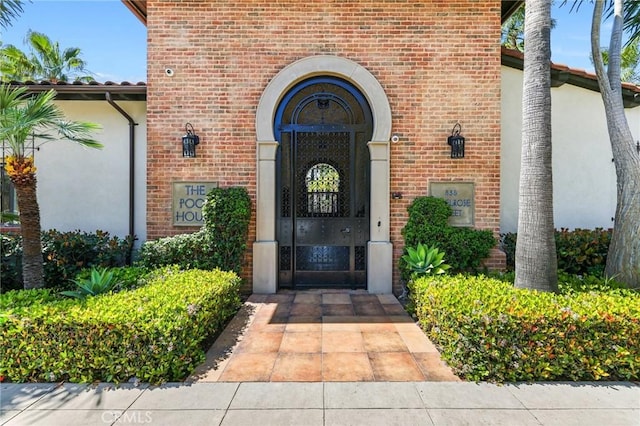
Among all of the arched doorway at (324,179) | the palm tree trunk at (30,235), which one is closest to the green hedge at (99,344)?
the palm tree trunk at (30,235)

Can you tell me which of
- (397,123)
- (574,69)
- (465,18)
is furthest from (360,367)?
(574,69)

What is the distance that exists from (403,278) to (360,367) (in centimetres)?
266

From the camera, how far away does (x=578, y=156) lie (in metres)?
7.23

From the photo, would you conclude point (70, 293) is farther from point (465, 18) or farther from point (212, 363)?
point (465, 18)

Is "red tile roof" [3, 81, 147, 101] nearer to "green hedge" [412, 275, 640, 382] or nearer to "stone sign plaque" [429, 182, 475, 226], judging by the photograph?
"stone sign plaque" [429, 182, 475, 226]

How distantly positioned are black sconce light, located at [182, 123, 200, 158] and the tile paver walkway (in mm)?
2974

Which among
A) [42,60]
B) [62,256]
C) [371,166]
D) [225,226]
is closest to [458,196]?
[371,166]

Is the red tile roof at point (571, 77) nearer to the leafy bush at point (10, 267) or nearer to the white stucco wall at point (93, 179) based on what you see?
the white stucco wall at point (93, 179)

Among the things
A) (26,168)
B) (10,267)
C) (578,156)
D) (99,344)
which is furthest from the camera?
(578,156)

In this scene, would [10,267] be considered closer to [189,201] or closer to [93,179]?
[93,179]

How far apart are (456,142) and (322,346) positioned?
4.42 metres

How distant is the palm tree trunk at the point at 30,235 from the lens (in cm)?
486

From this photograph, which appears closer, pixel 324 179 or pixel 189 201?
pixel 189 201

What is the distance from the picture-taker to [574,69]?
22.5 ft
